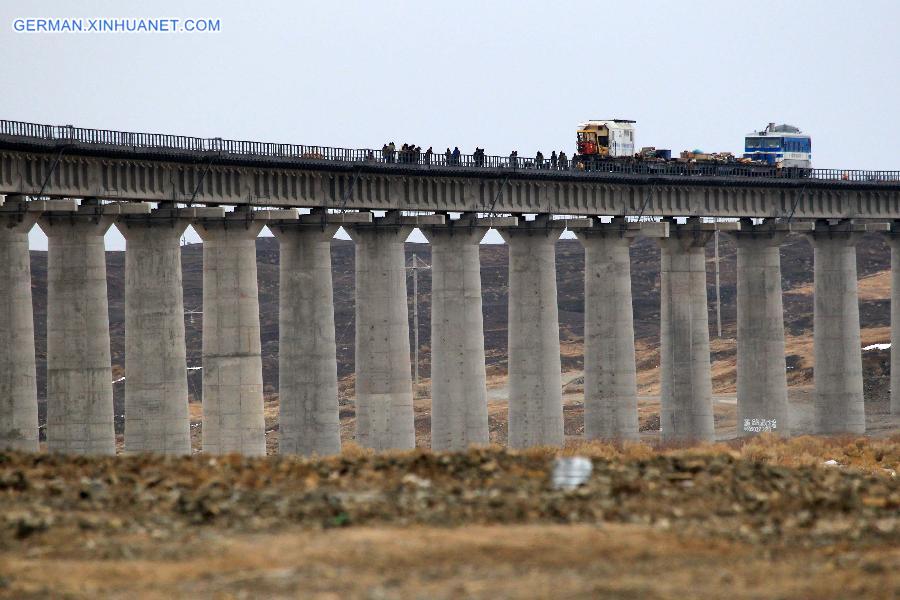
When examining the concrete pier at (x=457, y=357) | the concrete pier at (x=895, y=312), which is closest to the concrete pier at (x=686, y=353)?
the concrete pier at (x=457, y=357)

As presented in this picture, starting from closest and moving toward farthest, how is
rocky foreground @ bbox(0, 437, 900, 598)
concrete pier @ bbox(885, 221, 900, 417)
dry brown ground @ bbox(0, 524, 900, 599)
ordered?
dry brown ground @ bbox(0, 524, 900, 599), rocky foreground @ bbox(0, 437, 900, 598), concrete pier @ bbox(885, 221, 900, 417)

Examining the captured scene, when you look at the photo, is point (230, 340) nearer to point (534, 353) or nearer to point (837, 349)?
point (534, 353)

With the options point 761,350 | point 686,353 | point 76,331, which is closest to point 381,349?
point 76,331

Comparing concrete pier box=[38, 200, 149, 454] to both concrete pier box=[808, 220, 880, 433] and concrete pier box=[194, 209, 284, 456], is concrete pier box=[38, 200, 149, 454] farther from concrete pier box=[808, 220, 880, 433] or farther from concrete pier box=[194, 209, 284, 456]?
concrete pier box=[808, 220, 880, 433]

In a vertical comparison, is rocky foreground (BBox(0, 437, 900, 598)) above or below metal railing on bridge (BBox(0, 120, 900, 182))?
below

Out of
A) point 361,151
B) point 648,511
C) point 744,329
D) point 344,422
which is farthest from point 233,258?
point 344,422

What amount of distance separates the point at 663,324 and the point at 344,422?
48442mm

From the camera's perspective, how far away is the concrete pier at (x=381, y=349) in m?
77.1

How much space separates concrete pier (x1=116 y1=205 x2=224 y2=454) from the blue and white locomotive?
46.0 m

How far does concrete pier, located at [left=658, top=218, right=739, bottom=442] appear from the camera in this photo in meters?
90.5

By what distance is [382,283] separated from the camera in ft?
254

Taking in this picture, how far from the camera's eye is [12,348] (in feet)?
213

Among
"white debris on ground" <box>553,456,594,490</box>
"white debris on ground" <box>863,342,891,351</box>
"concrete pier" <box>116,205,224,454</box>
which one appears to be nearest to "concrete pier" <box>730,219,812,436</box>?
"concrete pier" <box>116,205,224,454</box>

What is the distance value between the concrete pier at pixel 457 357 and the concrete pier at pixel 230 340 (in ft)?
35.2
